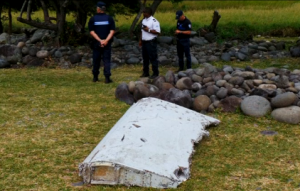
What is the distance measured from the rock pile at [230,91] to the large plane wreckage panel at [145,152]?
4.54 feet

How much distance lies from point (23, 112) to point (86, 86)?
2.22 meters

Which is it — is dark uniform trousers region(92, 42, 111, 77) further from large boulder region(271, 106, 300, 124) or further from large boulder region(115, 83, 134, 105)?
large boulder region(271, 106, 300, 124)

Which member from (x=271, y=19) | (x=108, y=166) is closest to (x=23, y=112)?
(x=108, y=166)

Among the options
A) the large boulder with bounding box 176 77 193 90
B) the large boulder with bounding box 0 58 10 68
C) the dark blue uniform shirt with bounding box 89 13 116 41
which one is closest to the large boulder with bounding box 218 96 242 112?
the large boulder with bounding box 176 77 193 90


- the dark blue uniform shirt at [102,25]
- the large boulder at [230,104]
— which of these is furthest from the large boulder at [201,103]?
the dark blue uniform shirt at [102,25]

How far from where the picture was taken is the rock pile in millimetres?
6961

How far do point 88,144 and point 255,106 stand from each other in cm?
247

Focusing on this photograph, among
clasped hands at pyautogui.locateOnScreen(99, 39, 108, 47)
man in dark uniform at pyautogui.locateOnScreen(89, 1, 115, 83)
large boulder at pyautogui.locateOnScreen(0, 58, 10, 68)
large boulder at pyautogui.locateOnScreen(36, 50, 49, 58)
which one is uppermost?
man in dark uniform at pyautogui.locateOnScreen(89, 1, 115, 83)

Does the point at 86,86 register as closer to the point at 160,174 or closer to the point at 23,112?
the point at 23,112

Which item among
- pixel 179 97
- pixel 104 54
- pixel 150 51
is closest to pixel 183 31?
pixel 150 51

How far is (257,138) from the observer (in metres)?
6.11

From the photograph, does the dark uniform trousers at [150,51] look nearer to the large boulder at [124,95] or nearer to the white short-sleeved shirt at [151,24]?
the white short-sleeved shirt at [151,24]

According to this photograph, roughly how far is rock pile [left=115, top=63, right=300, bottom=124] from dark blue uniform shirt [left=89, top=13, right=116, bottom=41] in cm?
133

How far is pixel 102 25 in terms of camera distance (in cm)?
932
